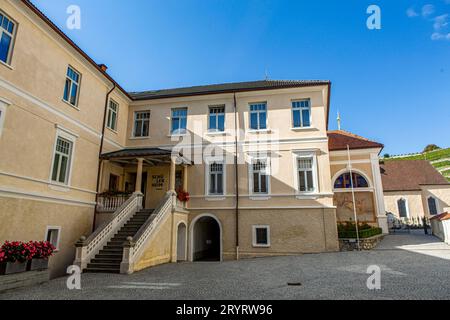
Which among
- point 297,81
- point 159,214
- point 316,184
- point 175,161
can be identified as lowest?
point 159,214

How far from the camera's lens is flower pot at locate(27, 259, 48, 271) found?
8.65m

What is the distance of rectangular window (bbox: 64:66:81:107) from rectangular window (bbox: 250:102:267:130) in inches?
399

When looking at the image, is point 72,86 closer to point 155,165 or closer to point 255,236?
point 155,165

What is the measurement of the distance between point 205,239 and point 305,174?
828cm

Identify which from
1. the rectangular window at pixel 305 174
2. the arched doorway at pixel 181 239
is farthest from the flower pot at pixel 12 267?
the rectangular window at pixel 305 174

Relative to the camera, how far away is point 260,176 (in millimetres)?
16797

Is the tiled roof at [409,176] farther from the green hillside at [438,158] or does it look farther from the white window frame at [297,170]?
the green hillside at [438,158]

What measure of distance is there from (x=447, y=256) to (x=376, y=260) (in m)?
3.28

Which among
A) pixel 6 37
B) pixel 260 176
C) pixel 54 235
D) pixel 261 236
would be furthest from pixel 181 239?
pixel 6 37

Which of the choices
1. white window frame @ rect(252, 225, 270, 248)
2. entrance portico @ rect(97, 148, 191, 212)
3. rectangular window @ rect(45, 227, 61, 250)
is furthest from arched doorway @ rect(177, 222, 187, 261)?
rectangular window @ rect(45, 227, 61, 250)

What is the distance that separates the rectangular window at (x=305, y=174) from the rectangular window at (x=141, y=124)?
10351 mm

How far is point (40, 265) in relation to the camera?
894 centimetres
